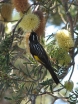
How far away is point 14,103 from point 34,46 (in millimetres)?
488

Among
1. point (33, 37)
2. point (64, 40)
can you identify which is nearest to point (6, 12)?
point (33, 37)

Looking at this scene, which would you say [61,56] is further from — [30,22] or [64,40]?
[30,22]

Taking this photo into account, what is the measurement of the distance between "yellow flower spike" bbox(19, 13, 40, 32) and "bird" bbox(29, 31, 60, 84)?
61mm

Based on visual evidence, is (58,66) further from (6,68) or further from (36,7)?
(36,7)

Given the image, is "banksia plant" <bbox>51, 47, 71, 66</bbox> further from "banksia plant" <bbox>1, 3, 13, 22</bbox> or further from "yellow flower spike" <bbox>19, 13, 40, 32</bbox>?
"banksia plant" <bbox>1, 3, 13, 22</bbox>

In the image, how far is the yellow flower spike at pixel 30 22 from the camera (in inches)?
107

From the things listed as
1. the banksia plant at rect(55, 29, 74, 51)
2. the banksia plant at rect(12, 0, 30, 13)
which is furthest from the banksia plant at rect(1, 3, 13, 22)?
the banksia plant at rect(55, 29, 74, 51)

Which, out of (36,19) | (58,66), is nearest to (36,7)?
(36,19)

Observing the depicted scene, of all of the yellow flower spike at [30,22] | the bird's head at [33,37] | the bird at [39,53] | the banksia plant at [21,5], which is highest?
the banksia plant at [21,5]

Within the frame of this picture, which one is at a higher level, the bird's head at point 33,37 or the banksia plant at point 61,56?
the bird's head at point 33,37

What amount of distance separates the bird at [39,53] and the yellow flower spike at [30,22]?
61mm

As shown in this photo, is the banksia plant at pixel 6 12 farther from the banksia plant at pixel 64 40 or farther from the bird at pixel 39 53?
the banksia plant at pixel 64 40

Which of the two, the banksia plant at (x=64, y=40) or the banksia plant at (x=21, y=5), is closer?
the banksia plant at (x=64, y=40)

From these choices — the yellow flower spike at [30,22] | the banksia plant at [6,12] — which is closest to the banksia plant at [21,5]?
the yellow flower spike at [30,22]
